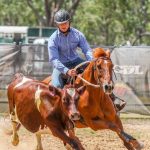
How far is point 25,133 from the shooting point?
1235 centimetres

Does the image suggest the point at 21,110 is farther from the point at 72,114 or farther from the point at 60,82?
the point at 72,114

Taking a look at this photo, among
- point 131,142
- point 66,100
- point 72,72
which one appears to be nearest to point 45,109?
point 66,100

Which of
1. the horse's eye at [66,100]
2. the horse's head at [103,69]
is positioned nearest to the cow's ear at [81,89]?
the horse's head at [103,69]

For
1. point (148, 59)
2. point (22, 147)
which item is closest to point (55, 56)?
point (22, 147)

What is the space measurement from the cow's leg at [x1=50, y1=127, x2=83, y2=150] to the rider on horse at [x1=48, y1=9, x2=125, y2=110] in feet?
3.29

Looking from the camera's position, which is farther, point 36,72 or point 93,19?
point 93,19

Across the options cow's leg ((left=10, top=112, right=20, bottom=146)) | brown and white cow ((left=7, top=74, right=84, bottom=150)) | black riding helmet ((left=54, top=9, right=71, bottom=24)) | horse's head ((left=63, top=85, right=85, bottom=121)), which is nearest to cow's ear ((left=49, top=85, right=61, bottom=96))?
brown and white cow ((left=7, top=74, right=84, bottom=150))

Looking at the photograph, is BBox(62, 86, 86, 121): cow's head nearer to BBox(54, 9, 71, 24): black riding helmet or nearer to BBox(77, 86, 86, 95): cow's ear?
BBox(77, 86, 86, 95): cow's ear

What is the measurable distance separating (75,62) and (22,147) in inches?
98.5

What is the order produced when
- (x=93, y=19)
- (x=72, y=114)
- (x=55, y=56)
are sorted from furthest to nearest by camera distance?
(x=93, y=19), (x=55, y=56), (x=72, y=114)

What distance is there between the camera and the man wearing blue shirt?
847 cm

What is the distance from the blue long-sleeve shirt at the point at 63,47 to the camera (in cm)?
870

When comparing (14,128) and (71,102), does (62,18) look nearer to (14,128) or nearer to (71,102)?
(71,102)

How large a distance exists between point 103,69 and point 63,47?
1343mm
